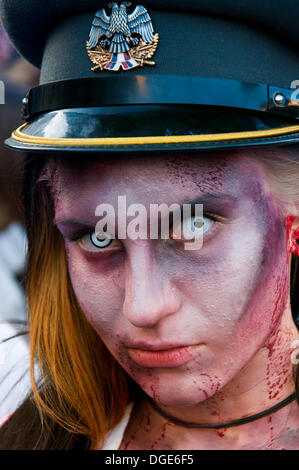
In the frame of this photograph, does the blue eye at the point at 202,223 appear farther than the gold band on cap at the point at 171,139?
Yes

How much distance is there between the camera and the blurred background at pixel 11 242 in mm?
2096

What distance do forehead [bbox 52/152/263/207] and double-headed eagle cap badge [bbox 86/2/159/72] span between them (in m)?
0.23

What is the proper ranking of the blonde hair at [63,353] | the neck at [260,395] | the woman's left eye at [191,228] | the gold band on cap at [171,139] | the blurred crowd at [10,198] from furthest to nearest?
the blurred crowd at [10,198], the blonde hair at [63,353], the neck at [260,395], the woman's left eye at [191,228], the gold band on cap at [171,139]

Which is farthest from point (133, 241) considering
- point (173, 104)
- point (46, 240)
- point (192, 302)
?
point (46, 240)

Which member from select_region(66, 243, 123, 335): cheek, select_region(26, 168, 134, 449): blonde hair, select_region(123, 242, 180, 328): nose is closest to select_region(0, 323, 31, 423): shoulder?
select_region(26, 168, 134, 449): blonde hair

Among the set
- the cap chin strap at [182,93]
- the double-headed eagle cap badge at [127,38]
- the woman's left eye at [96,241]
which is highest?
the double-headed eagle cap badge at [127,38]

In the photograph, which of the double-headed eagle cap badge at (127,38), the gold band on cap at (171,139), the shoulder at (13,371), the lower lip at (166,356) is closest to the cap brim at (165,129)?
the gold band on cap at (171,139)

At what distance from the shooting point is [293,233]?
1443 millimetres

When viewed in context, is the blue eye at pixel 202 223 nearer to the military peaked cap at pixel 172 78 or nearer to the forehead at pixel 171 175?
the forehead at pixel 171 175

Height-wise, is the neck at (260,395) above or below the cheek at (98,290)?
below

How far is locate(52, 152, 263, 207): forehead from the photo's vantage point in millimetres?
1281

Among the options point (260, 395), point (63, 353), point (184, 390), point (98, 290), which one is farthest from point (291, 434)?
point (63, 353)

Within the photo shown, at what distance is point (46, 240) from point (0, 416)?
2.15ft

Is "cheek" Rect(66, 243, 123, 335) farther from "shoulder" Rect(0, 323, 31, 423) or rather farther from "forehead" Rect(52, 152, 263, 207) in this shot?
"shoulder" Rect(0, 323, 31, 423)
